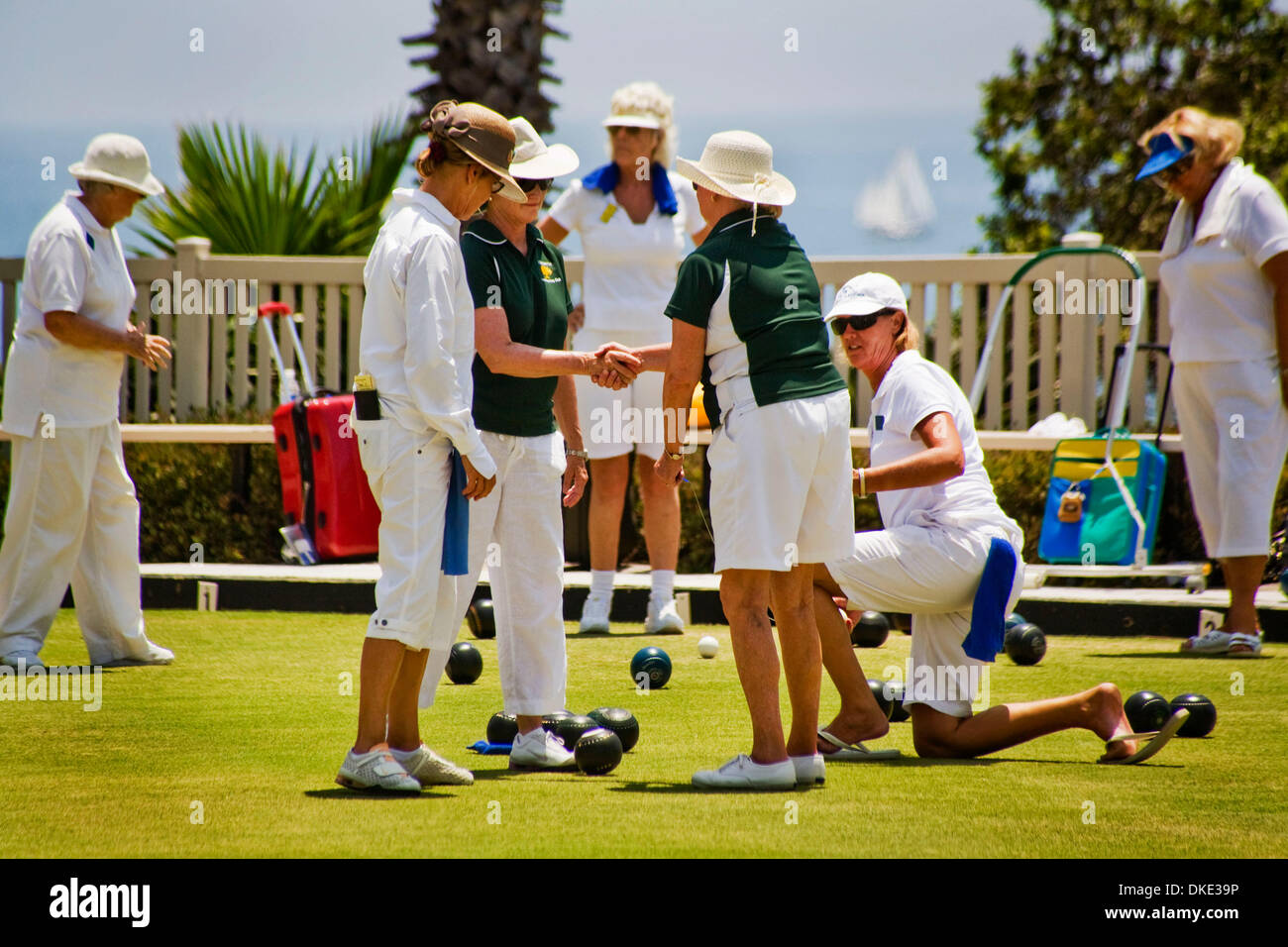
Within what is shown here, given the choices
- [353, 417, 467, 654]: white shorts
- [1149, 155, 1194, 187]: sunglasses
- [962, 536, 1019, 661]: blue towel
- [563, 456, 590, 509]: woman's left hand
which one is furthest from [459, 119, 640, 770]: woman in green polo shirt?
[1149, 155, 1194, 187]: sunglasses

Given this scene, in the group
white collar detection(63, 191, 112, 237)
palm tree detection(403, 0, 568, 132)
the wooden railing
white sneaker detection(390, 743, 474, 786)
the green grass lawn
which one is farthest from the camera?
palm tree detection(403, 0, 568, 132)

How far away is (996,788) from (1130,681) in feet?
7.12

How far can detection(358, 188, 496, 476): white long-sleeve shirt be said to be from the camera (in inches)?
181

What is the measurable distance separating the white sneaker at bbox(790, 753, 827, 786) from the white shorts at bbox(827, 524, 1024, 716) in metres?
0.59

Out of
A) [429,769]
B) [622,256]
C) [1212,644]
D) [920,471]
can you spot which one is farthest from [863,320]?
[1212,644]

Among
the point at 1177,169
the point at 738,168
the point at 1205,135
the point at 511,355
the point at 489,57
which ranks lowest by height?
the point at 511,355

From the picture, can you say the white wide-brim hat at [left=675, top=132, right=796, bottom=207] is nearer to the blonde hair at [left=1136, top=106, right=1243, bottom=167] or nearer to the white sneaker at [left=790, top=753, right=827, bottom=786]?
the white sneaker at [left=790, top=753, right=827, bottom=786]

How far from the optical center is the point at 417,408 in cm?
466

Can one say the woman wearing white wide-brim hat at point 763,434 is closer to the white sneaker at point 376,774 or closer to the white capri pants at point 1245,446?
the white sneaker at point 376,774

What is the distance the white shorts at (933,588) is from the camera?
210 inches

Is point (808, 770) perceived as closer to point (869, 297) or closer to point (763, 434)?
point (763, 434)

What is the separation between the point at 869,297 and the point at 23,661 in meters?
3.93

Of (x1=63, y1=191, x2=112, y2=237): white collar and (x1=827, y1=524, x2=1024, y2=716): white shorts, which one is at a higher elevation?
(x1=63, y1=191, x2=112, y2=237): white collar
